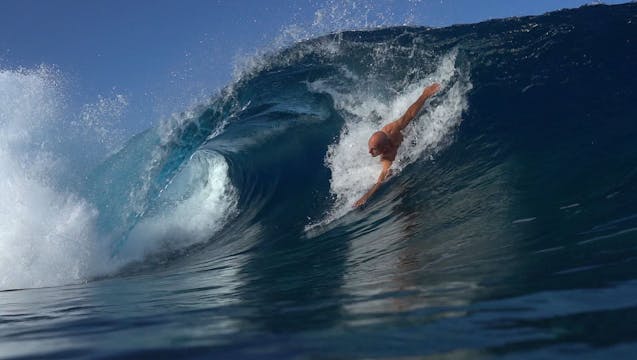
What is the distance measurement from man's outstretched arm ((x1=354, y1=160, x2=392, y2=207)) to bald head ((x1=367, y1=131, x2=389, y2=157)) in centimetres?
35

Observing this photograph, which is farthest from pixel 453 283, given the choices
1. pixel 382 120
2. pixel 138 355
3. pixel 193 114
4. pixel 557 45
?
pixel 193 114

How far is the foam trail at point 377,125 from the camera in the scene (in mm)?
8641

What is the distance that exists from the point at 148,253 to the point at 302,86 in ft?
17.5

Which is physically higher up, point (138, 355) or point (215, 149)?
point (215, 149)

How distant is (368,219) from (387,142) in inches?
70.9

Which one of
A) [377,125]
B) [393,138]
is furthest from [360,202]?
[377,125]

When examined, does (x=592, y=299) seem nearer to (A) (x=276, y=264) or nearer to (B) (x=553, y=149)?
(A) (x=276, y=264)

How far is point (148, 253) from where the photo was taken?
393 inches

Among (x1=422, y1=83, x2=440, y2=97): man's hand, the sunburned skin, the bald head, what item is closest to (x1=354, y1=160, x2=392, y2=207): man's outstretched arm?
the sunburned skin

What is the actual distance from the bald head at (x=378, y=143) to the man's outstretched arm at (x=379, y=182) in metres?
0.35

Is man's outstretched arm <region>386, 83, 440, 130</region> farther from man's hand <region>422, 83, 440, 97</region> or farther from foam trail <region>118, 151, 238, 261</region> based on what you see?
foam trail <region>118, 151, 238, 261</region>

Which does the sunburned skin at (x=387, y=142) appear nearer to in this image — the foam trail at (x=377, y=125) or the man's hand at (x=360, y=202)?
the man's hand at (x=360, y=202)

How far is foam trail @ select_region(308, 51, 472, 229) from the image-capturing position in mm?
8641

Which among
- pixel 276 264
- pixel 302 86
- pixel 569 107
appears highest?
pixel 302 86
